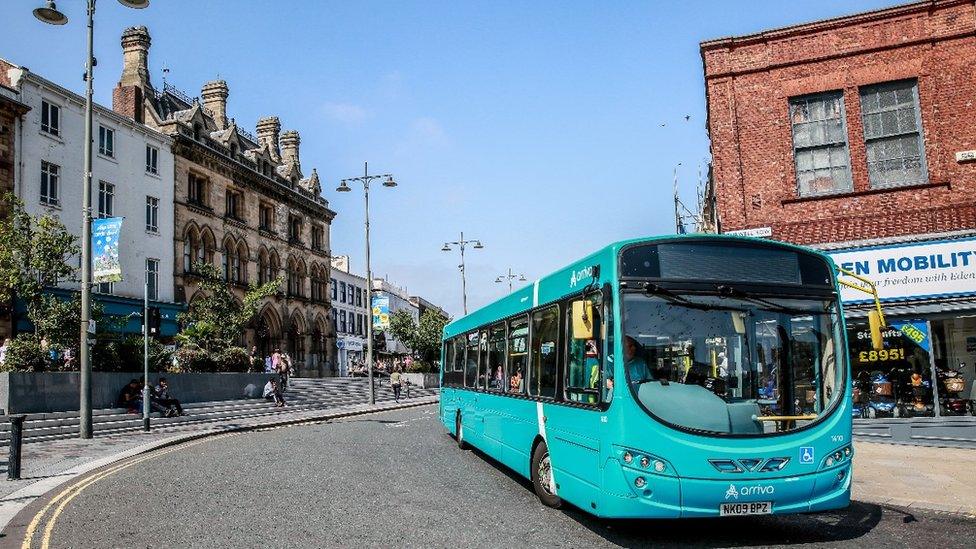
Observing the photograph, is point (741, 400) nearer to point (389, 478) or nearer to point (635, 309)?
point (635, 309)

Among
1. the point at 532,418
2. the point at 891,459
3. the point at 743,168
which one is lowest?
the point at 891,459

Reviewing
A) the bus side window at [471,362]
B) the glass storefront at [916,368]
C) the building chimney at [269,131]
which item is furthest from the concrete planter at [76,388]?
the building chimney at [269,131]

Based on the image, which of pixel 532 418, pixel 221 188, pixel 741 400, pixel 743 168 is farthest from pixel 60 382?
pixel 221 188

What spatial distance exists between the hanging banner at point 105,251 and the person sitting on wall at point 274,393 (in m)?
11.7

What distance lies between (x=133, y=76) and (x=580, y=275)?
130 feet

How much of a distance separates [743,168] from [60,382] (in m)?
18.7

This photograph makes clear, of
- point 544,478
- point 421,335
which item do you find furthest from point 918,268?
point 421,335

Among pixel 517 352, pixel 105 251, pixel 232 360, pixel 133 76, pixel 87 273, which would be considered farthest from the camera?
pixel 133 76

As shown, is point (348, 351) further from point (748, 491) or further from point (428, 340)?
point (748, 491)

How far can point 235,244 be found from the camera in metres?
46.1

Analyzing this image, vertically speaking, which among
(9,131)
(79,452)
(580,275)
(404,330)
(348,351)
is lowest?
(79,452)

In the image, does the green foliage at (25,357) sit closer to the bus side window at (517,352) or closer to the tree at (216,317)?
the tree at (216,317)

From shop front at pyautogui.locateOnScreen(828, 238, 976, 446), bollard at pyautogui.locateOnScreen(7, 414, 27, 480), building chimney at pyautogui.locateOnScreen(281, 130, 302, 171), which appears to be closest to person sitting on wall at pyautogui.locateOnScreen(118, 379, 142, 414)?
bollard at pyautogui.locateOnScreen(7, 414, 27, 480)

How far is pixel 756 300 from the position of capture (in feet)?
24.1
